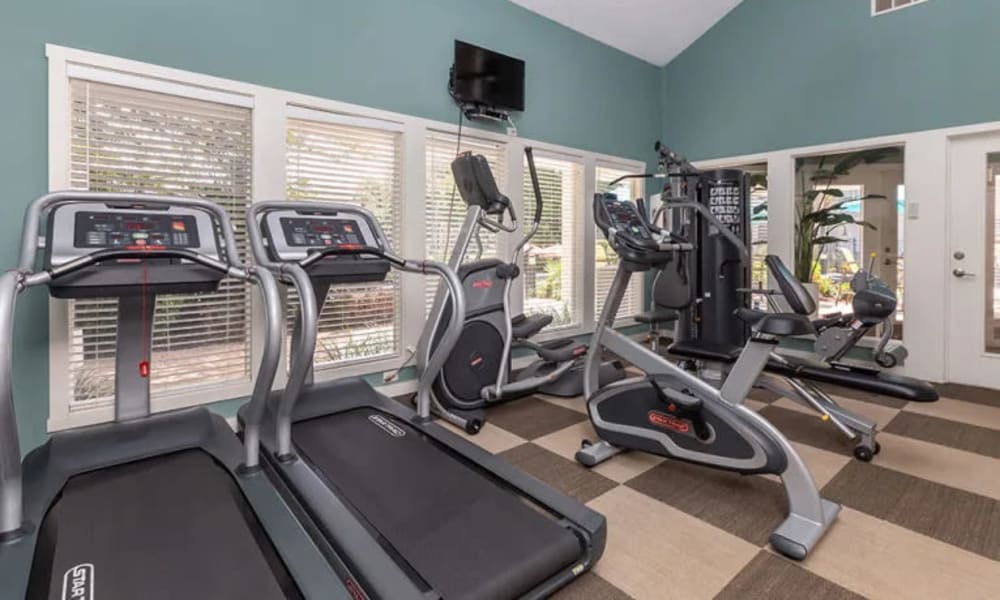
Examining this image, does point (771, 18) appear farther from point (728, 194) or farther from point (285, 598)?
point (285, 598)

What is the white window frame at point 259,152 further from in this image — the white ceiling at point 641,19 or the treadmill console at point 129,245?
the white ceiling at point 641,19

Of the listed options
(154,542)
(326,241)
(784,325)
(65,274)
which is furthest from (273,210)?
(784,325)

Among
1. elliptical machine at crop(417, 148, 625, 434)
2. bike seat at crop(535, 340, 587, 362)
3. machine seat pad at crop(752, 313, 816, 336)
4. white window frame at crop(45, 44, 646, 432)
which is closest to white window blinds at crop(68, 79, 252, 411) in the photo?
white window frame at crop(45, 44, 646, 432)

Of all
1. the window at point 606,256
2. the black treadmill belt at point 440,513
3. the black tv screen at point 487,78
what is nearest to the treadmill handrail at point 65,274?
the black treadmill belt at point 440,513

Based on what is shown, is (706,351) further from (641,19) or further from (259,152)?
(641,19)

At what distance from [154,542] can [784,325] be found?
232cm

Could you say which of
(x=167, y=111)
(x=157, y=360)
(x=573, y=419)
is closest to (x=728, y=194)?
(x=573, y=419)

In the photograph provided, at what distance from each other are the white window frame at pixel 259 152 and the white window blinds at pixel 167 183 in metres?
0.06

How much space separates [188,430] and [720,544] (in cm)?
233

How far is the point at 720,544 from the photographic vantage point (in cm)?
184

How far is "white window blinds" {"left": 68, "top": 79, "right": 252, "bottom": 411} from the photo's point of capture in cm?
257

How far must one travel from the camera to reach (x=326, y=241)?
2.46 m

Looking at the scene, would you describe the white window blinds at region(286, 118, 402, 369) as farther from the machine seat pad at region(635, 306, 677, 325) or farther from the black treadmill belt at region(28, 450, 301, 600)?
the machine seat pad at region(635, 306, 677, 325)

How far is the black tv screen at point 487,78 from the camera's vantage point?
388 cm
